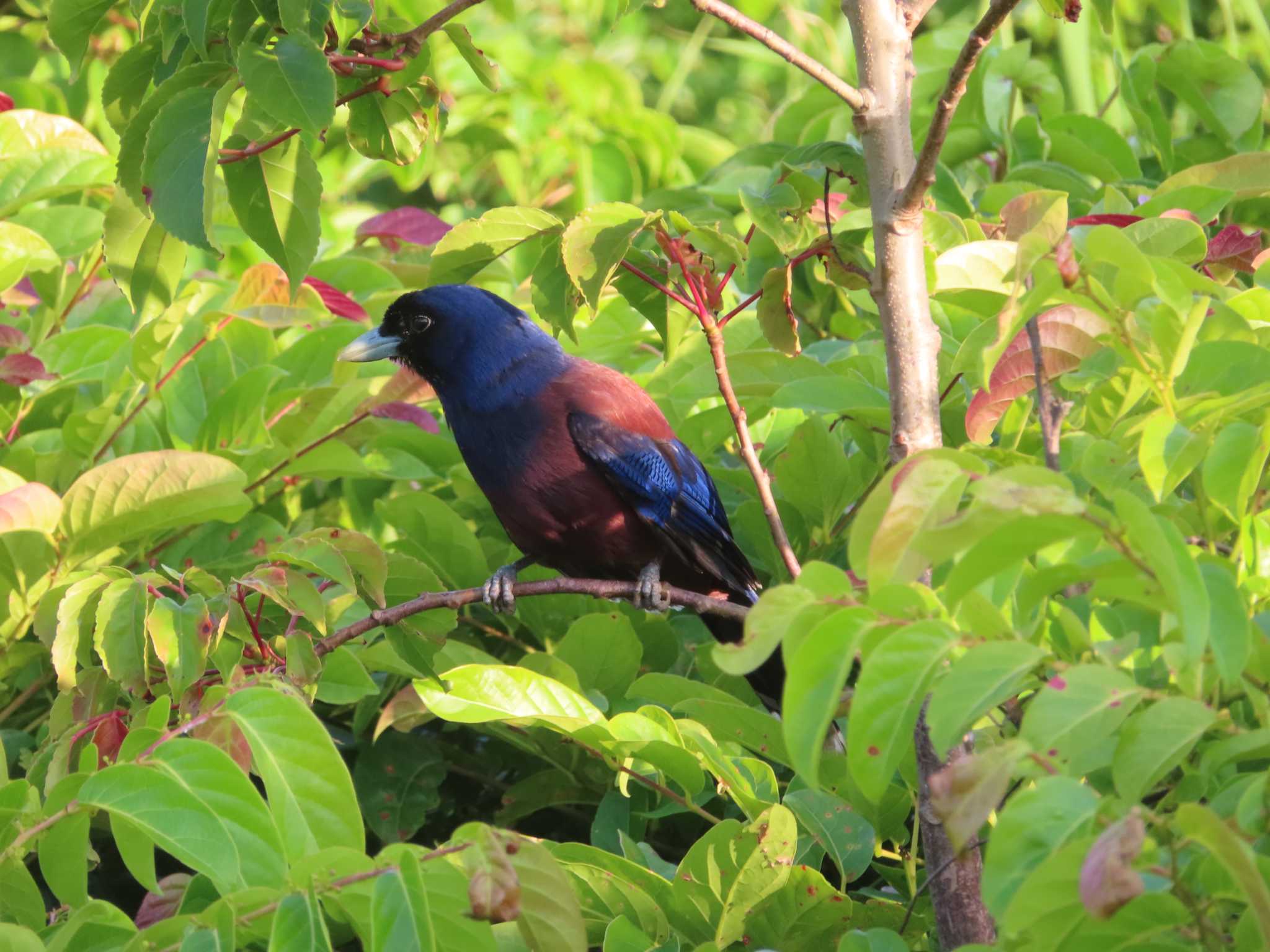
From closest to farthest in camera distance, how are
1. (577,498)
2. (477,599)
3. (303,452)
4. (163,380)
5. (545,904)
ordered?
(545,904)
(477,599)
(303,452)
(163,380)
(577,498)

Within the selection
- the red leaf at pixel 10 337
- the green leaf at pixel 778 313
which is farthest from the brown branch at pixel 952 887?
the red leaf at pixel 10 337

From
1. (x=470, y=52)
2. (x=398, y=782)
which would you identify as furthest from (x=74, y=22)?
(x=398, y=782)

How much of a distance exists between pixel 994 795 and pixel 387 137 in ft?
4.90

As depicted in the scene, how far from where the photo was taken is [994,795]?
1078 millimetres

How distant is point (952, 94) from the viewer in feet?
5.70

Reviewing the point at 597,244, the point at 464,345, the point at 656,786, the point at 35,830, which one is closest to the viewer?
the point at 35,830

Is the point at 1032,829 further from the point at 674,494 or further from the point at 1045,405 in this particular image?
the point at 674,494

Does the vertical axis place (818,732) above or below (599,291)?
below

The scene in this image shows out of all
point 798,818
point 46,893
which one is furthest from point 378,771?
point 798,818

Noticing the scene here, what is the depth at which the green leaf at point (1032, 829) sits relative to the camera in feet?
3.63

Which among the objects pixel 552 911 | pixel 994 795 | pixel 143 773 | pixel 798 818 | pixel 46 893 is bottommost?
pixel 46 893

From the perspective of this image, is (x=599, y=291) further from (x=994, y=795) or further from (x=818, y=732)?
(x=994, y=795)

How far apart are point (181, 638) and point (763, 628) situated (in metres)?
0.88

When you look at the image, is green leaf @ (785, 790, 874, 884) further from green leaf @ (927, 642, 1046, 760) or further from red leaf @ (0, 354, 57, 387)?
red leaf @ (0, 354, 57, 387)
